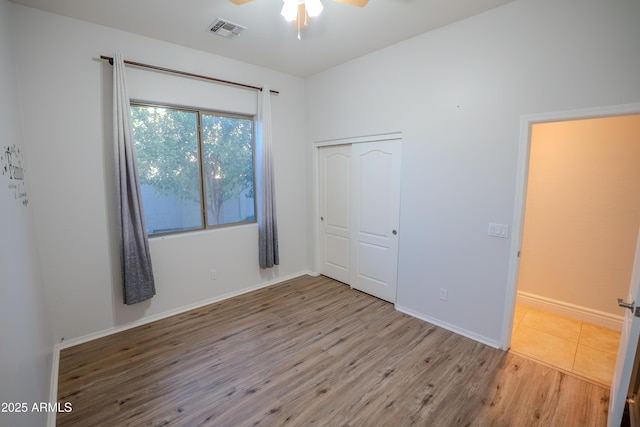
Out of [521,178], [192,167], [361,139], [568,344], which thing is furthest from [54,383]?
[568,344]

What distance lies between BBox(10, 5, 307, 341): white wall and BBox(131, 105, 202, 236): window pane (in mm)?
187

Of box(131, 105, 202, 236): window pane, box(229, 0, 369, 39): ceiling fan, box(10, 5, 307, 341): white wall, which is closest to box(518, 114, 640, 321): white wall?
box(229, 0, 369, 39): ceiling fan

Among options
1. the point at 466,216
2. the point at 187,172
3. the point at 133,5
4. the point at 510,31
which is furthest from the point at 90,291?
the point at 510,31

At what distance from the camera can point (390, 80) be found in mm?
3129

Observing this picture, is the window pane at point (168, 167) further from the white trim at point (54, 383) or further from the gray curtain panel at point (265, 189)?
the white trim at point (54, 383)

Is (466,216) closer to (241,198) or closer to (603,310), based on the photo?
(603,310)

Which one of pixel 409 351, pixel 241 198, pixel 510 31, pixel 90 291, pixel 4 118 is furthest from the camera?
pixel 241 198

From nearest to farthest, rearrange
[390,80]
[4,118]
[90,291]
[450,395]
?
[4,118]
[450,395]
[90,291]
[390,80]

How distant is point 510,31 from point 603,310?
2.94 metres

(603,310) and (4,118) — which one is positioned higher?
(4,118)

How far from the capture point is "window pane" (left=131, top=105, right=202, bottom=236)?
297 centimetres

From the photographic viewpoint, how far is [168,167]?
3129 mm

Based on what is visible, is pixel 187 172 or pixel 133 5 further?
pixel 187 172

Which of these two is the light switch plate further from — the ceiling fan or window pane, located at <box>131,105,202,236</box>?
window pane, located at <box>131,105,202,236</box>
